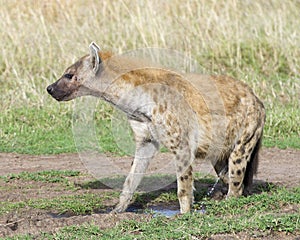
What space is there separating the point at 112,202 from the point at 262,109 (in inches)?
47.9

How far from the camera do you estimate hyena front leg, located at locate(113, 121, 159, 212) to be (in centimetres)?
486

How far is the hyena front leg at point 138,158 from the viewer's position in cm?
486

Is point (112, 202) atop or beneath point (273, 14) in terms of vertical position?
beneath

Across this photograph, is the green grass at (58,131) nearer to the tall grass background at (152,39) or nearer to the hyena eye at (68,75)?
the tall grass background at (152,39)

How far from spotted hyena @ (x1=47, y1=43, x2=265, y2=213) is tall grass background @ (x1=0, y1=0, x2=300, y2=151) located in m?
2.38

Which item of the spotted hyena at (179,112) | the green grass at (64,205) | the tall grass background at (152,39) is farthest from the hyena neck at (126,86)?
the tall grass background at (152,39)

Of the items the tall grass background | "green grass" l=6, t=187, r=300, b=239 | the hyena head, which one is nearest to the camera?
"green grass" l=6, t=187, r=300, b=239

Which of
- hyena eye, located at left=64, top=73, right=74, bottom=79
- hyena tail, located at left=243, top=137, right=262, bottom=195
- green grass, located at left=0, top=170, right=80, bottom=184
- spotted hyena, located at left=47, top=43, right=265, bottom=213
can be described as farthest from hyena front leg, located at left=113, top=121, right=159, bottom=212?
green grass, located at left=0, top=170, right=80, bottom=184

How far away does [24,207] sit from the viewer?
488 centimetres

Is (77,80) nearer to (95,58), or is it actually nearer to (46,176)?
(95,58)

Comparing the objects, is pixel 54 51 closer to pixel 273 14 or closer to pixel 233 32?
pixel 233 32

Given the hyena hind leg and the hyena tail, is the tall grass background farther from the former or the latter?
the hyena hind leg

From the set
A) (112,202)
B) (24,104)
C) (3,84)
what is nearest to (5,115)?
(24,104)

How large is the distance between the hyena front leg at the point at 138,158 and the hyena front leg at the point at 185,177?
0.25 meters
